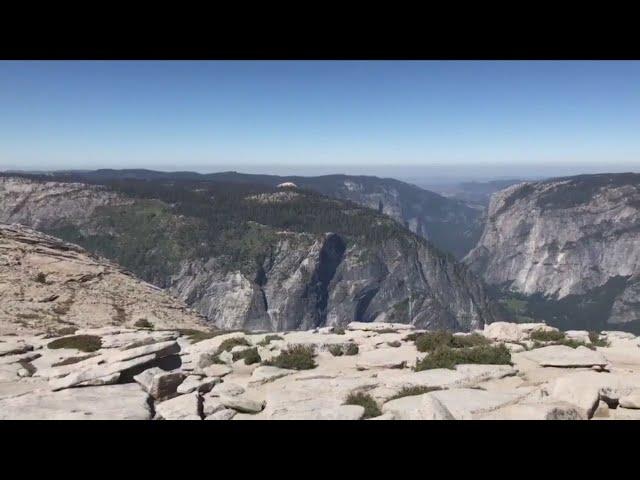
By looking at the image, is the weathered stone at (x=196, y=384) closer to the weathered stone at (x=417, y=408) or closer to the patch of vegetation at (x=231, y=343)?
the patch of vegetation at (x=231, y=343)

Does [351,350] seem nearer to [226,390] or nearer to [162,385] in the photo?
[226,390]

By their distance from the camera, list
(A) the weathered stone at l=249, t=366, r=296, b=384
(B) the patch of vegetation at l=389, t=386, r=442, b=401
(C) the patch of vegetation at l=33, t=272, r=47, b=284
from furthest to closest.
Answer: (C) the patch of vegetation at l=33, t=272, r=47, b=284, (A) the weathered stone at l=249, t=366, r=296, b=384, (B) the patch of vegetation at l=389, t=386, r=442, b=401

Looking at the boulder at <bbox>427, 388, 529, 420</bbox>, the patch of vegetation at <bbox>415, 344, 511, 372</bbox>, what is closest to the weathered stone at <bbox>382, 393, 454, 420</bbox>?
the boulder at <bbox>427, 388, 529, 420</bbox>

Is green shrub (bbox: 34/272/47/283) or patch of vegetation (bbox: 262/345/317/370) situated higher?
patch of vegetation (bbox: 262/345/317/370)

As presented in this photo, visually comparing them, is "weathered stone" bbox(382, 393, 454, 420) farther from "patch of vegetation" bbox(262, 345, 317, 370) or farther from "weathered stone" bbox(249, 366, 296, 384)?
"patch of vegetation" bbox(262, 345, 317, 370)

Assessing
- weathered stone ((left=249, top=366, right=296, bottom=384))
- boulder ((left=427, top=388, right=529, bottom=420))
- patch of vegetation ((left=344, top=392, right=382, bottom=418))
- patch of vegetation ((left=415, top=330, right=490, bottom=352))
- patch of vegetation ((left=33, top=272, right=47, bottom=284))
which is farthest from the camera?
patch of vegetation ((left=33, top=272, right=47, bottom=284))
